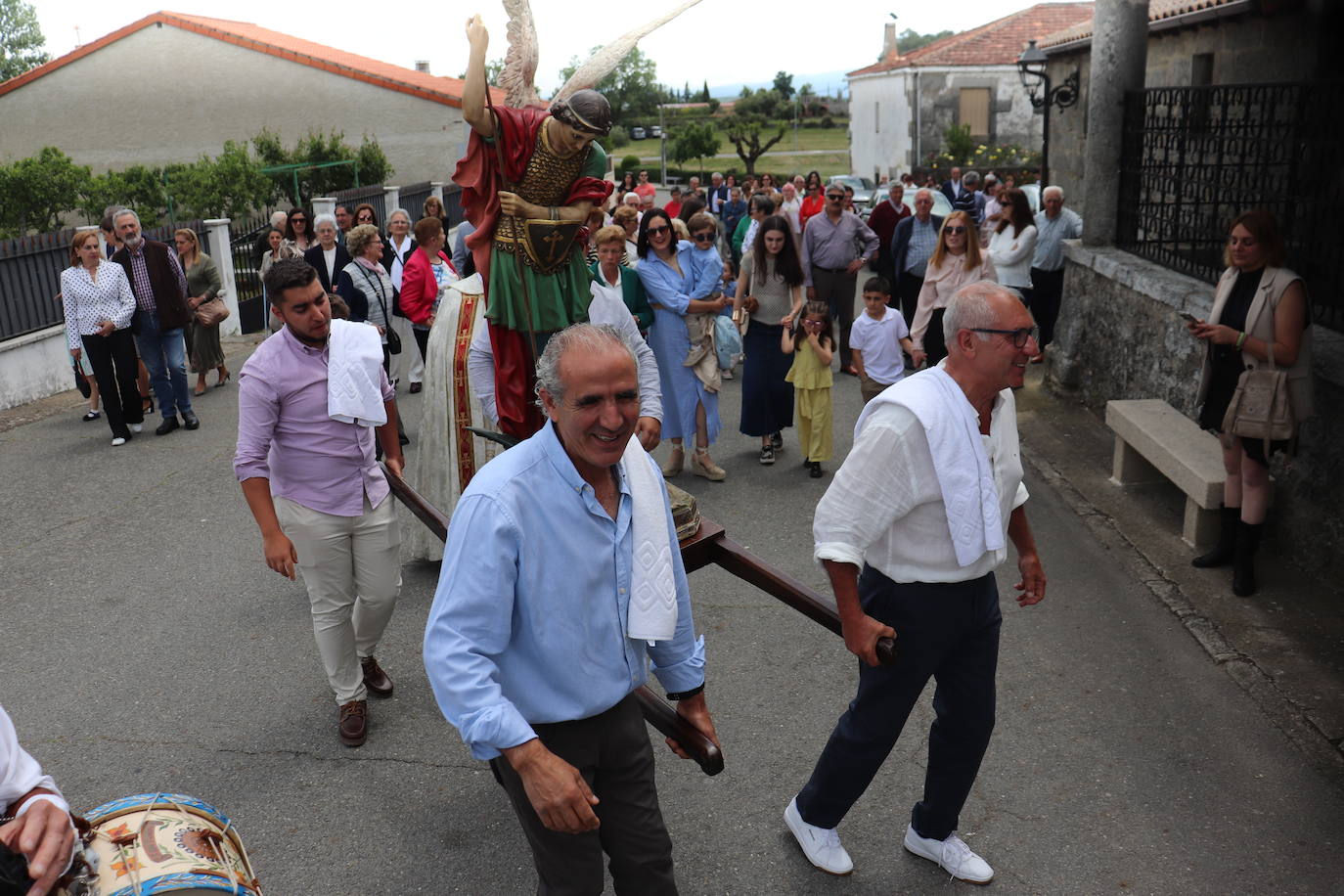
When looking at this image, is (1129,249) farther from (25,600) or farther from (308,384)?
(25,600)

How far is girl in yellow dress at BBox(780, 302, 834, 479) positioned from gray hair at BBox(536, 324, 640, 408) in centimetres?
550

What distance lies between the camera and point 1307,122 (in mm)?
7215

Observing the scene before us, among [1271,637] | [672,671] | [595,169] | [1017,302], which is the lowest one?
[1271,637]

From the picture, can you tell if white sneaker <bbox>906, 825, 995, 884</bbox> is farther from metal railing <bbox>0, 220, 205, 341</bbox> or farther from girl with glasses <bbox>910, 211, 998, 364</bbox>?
metal railing <bbox>0, 220, 205, 341</bbox>

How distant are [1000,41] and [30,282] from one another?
120 feet

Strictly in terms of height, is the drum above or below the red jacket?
below

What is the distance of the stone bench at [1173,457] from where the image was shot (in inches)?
250

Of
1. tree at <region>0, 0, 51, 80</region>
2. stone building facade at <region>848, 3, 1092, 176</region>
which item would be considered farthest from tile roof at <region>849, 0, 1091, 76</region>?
tree at <region>0, 0, 51, 80</region>

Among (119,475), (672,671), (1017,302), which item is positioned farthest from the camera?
(119,475)

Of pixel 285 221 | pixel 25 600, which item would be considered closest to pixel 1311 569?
pixel 25 600

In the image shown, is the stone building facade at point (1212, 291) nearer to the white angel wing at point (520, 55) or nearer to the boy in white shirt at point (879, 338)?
the boy in white shirt at point (879, 338)

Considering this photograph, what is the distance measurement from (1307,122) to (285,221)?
941 cm

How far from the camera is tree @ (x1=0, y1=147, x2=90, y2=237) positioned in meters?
21.9

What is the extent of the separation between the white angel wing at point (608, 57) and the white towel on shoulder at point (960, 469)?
2.36 m
